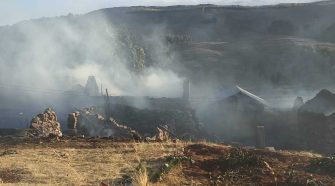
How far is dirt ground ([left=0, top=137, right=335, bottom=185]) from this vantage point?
1055 centimetres

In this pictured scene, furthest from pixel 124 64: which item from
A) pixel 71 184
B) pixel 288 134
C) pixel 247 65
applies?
pixel 71 184

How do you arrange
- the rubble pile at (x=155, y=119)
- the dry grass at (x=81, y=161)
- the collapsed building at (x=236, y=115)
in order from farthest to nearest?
1. the collapsed building at (x=236, y=115)
2. the rubble pile at (x=155, y=119)
3. the dry grass at (x=81, y=161)

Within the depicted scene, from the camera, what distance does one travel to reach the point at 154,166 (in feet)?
38.8

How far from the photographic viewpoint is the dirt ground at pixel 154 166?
1055 centimetres

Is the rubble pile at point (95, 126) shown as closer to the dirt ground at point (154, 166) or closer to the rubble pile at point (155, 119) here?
the rubble pile at point (155, 119)

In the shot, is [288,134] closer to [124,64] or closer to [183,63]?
[124,64]

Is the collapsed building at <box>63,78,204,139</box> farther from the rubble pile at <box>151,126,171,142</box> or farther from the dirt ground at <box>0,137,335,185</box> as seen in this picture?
the dirt ground at <box>0,137,335,185</box>

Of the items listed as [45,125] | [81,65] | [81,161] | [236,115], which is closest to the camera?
[81,161]

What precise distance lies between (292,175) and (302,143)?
18875mm

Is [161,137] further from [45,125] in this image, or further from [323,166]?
[323,166]

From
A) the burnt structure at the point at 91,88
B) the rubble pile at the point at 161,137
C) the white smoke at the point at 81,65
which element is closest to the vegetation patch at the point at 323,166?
the rubble pile at the point at 161,137

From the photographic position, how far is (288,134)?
31141 mm

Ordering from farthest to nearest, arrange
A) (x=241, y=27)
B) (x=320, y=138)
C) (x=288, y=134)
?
(x=241, y=27)
(x=288, y=134)
(x=320, y=138)

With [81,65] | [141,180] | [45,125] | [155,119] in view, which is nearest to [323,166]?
[141,180]
